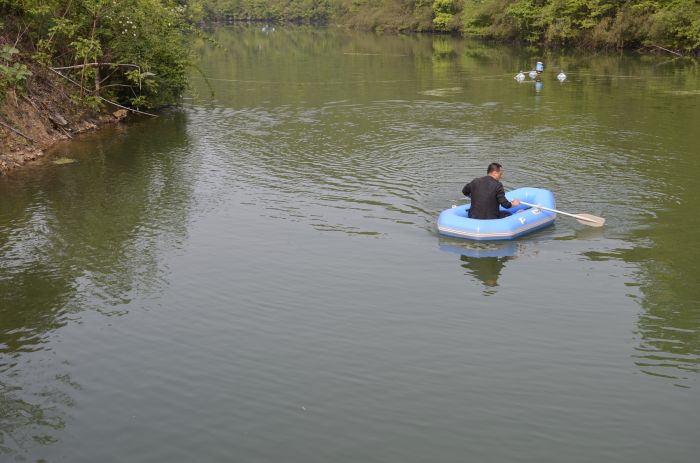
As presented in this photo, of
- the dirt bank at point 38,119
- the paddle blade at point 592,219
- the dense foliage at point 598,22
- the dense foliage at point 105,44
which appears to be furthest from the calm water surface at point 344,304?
the dense foliage at point 598,22

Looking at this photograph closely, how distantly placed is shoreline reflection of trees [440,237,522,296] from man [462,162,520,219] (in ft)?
1.90

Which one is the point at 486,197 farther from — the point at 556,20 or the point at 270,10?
the point at 270,10

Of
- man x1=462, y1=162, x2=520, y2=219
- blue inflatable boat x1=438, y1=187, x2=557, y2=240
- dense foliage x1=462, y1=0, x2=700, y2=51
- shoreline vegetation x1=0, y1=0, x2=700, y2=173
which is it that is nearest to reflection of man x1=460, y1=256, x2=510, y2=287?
blue inflatable boat x1=438, y1=187, x2=557, y2=240

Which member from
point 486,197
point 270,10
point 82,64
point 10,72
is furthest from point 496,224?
point 270,10

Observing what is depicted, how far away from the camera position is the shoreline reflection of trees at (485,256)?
40.2ft

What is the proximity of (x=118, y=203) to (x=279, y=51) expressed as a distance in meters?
43.3

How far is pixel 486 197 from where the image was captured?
1355cm

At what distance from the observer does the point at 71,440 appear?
25.9ft

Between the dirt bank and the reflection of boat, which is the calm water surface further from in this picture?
the dirt bank

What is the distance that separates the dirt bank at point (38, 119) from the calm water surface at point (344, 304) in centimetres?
99

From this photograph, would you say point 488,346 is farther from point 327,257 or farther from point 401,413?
point 327,257

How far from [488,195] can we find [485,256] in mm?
1190

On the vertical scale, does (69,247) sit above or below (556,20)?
below

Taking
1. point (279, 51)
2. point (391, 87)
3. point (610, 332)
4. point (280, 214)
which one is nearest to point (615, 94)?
point (391, 87)
